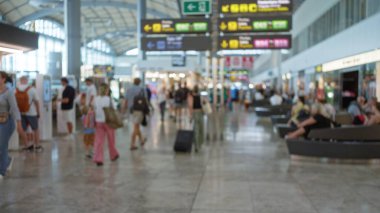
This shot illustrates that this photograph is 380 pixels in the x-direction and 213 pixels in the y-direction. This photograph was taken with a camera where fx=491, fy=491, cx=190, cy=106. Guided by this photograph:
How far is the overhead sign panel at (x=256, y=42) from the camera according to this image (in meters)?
17.2

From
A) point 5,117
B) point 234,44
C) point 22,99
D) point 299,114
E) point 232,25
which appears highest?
point 232,25

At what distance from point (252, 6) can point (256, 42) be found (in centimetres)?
254

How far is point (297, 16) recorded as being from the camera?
1441 inches

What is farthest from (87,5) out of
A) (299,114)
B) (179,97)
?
(299,114)

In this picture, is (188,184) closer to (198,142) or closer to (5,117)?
(5,117)

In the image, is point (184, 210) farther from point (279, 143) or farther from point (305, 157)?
point (279, 143)

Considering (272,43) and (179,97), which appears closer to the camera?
(272,43)

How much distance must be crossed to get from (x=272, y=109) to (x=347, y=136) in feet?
42.4

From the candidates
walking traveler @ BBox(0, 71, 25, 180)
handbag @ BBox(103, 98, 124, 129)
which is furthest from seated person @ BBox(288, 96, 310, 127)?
walking traveler @ BBox(0, 71, 25, 180)

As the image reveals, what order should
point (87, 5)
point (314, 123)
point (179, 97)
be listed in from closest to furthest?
1. point (314, 123)
2. point (179, 97)
3. point (87, 5)

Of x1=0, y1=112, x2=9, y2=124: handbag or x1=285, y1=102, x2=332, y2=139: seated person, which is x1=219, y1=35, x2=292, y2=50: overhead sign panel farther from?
x1=0, y1=112, x2=9, y2=124: handbag

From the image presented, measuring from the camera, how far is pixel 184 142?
1120 cm

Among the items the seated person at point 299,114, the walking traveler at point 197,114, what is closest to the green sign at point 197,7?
the seated person at point 299,114

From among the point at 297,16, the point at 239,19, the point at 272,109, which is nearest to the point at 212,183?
the point at 239,19
